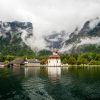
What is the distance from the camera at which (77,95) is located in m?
53.7

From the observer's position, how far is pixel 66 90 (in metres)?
60.4

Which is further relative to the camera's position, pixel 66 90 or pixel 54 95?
pixel 66 90

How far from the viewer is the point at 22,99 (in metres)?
50.1

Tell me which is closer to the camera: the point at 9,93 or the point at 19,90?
the point at 9,93

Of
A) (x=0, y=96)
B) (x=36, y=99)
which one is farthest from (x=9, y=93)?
(x=36, y=99)

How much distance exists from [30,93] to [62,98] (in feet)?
28.3

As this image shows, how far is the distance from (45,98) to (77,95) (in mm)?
6902

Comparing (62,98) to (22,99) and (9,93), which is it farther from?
(9,93)

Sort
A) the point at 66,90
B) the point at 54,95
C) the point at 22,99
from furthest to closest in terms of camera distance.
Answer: the point at 66,90 → the point at 54,95 → the point at 22,99

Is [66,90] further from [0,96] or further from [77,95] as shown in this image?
[0,96]

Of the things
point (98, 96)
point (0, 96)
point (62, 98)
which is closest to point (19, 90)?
point (0, 96)

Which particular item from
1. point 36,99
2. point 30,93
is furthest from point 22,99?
point 30,93

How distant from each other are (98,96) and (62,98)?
22.8 feet

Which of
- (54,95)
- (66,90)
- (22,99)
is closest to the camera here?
(22,99)
